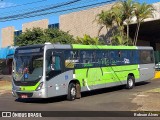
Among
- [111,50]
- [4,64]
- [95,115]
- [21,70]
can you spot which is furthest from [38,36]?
[95,115]

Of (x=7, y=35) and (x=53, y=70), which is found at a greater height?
(x=7, y=35)

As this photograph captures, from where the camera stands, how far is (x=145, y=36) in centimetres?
5650

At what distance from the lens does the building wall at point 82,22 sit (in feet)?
138

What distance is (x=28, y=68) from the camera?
17812 millimetres

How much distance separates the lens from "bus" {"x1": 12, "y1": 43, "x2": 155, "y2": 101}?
17.5 m

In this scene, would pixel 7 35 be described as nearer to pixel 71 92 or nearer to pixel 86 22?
pixel 86 22

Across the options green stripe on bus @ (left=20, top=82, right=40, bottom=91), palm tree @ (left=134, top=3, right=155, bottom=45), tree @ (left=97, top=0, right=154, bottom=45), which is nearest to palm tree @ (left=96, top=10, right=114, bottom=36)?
tree @ (left=97, top=0, right=154, bottom=45)

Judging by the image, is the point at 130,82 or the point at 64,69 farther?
the point at 130,82

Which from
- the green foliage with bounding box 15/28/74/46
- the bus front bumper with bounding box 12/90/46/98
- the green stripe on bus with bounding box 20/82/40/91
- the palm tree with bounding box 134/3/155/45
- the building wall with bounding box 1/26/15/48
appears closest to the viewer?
the bus front bumper with bounding box 12/90/46/98

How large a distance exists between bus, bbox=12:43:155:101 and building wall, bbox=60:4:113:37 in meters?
19.4

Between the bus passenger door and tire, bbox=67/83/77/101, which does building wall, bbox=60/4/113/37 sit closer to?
tire, bbox=67/83/77/101

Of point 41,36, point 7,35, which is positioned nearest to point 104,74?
point 41,36

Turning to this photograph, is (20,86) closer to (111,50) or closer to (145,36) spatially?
(111,50)

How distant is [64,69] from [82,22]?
85.4 ft
